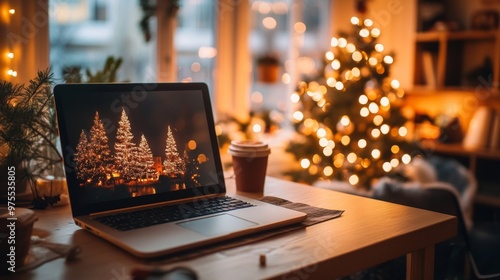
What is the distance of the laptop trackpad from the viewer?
3.43 feet

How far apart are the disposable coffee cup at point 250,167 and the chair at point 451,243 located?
1.76ft

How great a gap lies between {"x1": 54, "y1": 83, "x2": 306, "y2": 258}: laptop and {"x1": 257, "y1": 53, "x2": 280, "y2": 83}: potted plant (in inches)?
83.8

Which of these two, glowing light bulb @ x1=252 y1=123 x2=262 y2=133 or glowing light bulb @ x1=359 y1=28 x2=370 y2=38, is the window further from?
glowing light bulb @ x1=359 y1=28 x2=370 y2=38

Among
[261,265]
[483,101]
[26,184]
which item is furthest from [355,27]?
[261,265]

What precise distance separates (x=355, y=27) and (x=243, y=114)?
2.89 feet

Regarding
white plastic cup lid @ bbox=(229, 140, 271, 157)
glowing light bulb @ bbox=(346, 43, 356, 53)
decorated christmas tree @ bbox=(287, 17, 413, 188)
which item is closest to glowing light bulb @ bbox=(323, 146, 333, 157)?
decorated christmas tree @ bbox=(287, 17, 413, 188)

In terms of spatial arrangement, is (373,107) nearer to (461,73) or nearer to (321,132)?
(321,132)

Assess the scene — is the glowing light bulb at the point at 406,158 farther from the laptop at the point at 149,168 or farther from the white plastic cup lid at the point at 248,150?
the laptop at the point at 149,168

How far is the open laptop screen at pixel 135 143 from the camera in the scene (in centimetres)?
115

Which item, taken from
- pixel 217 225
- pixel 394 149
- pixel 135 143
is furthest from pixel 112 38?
pixel 217 225

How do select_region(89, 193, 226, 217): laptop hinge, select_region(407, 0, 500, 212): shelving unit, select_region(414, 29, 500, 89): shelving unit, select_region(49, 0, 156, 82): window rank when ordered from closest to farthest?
select_region(89, 193, 226, 217): laptop hinge, select_region(49, 0, 156, 82): window, select_region(407, 0, 500, 212): shelving unit, select_region(414, 29, 500, 89): shelving unit

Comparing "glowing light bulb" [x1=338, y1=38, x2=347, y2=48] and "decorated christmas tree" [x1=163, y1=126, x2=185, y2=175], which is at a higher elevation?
"glowing light bulb" [x1=338, y1=38, x2=347, y2=48]

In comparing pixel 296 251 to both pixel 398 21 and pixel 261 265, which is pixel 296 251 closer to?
pixel 261 265

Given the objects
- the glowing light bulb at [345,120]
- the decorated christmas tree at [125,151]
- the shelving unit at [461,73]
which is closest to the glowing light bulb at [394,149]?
the glowing light bulb at [345,120]
